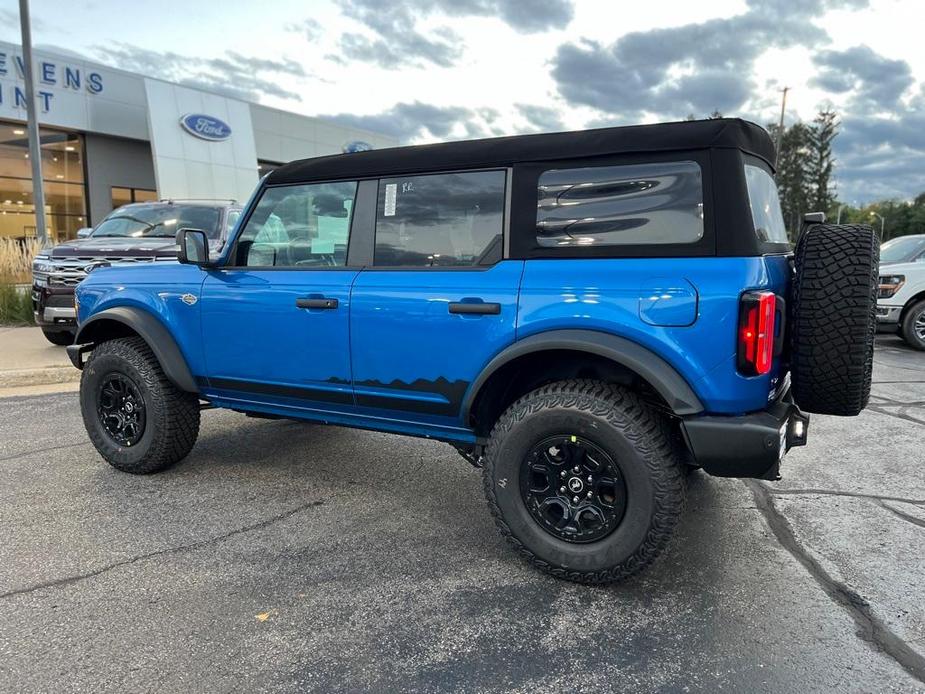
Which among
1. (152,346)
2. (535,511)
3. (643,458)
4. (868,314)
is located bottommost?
(535,511)

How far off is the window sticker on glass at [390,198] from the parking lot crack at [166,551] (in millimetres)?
1703

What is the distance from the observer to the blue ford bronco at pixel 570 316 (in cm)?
250

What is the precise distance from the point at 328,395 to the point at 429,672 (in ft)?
5.21

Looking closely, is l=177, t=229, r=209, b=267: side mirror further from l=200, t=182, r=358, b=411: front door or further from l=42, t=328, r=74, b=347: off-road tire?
l=42, t=328, r=74, b=347: off-road tire

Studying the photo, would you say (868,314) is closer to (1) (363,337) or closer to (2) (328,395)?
(1) (363,337)

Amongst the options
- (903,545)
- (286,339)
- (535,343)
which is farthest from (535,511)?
(903,545)

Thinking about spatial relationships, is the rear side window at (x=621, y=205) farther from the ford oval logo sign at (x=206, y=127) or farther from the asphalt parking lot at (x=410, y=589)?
the ford oval logo sign at (x=206, y=127)

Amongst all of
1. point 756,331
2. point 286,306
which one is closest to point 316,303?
point 286,306

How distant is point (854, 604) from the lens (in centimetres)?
260

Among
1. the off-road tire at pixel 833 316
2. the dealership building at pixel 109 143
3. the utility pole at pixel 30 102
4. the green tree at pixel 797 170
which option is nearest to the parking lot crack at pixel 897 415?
the off-road tire at pixel 833 316

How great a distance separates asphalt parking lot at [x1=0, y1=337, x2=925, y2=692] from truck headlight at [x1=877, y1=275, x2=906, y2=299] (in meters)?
6.02

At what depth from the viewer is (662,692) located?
6.84 feet

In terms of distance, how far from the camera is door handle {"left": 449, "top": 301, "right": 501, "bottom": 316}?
2.81 m

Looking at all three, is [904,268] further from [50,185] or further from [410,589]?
[50,185]
